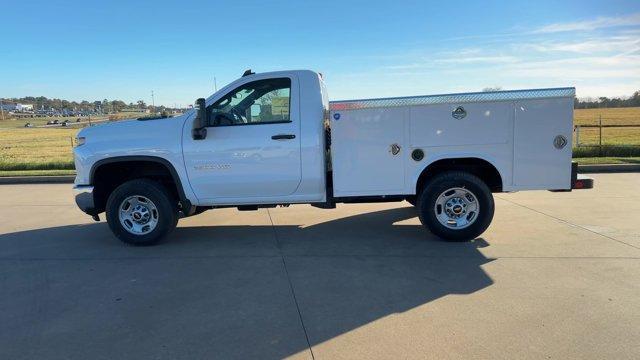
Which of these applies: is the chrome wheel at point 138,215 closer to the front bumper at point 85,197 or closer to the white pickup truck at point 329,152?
the white pickup truck at point 329,152

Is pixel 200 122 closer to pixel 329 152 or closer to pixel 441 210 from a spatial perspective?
pixel 329 152

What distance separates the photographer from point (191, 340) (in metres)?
3.62

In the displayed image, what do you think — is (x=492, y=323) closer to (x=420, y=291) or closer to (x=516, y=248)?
(x=420, y=291)

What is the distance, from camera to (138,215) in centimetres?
632

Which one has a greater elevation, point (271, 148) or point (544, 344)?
point (271, 148)

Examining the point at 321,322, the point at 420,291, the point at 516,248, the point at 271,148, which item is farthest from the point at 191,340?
the point at 516,248

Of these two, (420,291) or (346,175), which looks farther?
(346,175)

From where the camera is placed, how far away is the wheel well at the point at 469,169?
609cm

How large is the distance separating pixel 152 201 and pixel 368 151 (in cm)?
275

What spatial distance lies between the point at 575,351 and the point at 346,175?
10.7ft

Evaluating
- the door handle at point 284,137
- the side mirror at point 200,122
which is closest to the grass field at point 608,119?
the door handle at point 284,137

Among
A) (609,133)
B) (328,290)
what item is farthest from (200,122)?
(609,133)

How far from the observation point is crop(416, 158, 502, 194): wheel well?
609 centimetres

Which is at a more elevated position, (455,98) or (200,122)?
(455,98)
